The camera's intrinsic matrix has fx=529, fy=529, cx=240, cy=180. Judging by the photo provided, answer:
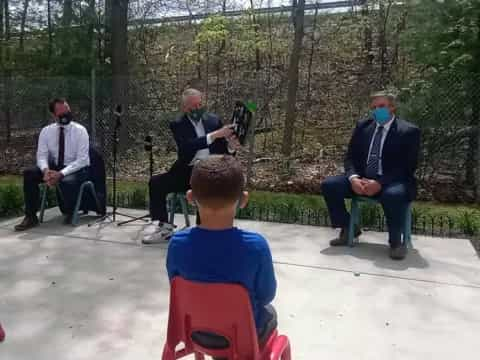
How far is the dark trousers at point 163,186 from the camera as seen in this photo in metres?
5.07

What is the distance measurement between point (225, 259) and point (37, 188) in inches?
164

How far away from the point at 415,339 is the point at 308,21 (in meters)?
9.45

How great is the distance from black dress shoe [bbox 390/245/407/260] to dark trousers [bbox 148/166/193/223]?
197 centimetres

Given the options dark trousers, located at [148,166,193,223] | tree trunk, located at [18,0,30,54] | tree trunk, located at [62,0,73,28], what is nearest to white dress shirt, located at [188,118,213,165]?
dark trousers, located at [148,166,193,223]

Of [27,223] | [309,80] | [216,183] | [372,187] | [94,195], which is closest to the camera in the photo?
[216,183]

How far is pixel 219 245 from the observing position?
195 centimetres

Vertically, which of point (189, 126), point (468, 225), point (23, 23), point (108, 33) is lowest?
point (468, 225)

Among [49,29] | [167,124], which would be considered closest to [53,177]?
[167,124]

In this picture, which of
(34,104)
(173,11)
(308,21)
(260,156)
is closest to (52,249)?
(260,156)

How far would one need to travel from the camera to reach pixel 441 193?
7379mm

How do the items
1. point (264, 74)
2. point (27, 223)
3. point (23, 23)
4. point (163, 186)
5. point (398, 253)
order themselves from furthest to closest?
point (23, 23), point (264, 74), point (27, 223), point (163, 186), point (398, 253)

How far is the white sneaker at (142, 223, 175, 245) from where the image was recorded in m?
4.91

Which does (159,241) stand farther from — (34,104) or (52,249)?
(34,104)

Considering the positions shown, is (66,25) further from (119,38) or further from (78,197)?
(78,197)
